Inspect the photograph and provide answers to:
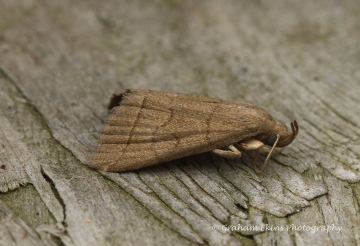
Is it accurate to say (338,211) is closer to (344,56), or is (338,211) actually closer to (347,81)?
(347,81)

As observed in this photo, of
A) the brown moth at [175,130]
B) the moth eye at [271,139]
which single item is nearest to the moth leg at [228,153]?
the brown moth at [175,130]

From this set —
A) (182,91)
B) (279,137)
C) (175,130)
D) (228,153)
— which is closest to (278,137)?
(279,137)

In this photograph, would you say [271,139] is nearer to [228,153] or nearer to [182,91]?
[228,153]

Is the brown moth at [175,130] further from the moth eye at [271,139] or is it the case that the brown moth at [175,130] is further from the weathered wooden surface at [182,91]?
the weathered wooden surface at [182,91]

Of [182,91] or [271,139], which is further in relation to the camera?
[182,91]

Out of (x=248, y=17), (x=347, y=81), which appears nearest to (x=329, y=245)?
(x=347, y=81)

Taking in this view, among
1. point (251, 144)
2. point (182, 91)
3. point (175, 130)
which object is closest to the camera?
point (175, 130)
